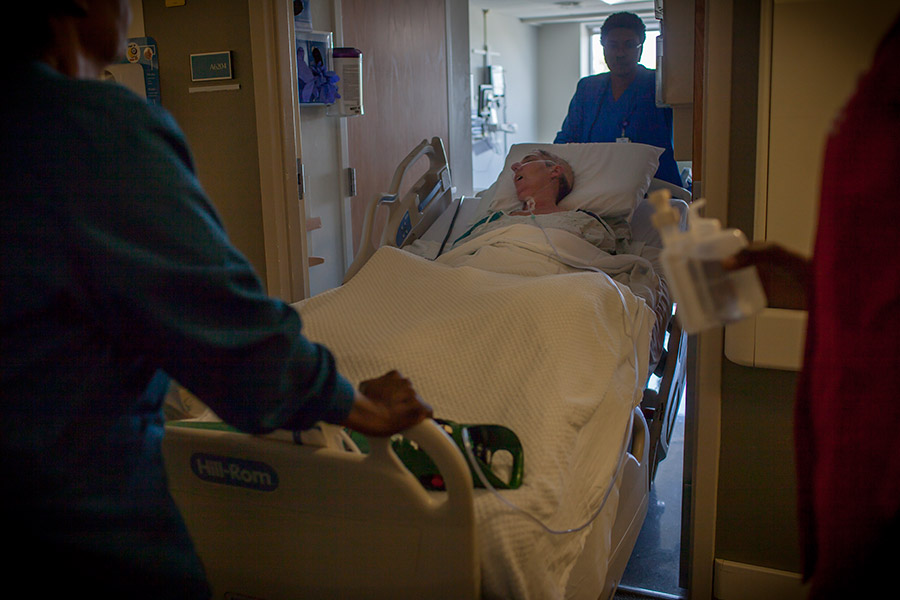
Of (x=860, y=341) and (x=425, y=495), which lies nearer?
(x=860, y=341)

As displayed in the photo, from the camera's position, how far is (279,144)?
2.46 meters

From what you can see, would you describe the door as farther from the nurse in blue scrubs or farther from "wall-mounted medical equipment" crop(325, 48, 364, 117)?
the nurse in blue scrubs

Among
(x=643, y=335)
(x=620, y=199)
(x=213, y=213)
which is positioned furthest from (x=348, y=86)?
(x=213, y=213)

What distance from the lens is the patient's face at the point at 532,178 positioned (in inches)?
110

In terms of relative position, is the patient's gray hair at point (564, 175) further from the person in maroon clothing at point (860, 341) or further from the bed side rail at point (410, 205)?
the person in maroon clothing at point (860, 341)

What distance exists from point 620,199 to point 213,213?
2125mm

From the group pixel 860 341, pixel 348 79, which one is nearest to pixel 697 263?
pixel 860 341

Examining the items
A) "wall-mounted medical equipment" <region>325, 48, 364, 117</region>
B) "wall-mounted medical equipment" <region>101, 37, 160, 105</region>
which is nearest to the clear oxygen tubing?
"wall-mounted medical equipment" <region>325, 48, 364, 117</region>

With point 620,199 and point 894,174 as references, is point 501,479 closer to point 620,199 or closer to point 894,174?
point 894,174

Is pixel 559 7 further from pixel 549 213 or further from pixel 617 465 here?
pixel 617 465

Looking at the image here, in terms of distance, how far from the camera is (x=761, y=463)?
173 cm

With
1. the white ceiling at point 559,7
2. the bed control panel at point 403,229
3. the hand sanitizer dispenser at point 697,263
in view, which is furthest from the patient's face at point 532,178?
the white ceiling at point 559,7

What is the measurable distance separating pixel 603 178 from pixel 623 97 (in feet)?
2.85

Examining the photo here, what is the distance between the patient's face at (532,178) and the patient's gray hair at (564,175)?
0.04m
